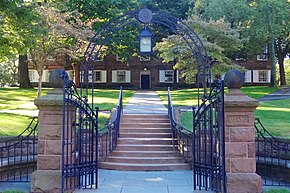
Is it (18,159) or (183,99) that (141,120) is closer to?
(18,159)

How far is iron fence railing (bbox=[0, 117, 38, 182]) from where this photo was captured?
7.56m

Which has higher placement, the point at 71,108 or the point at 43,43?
the point at 43,43

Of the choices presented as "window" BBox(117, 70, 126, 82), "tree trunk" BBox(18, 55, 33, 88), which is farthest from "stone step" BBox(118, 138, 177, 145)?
"window" BBox(117, 70, 126, 82)

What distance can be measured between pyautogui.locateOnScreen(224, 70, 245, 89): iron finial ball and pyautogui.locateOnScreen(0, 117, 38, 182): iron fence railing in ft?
13.9

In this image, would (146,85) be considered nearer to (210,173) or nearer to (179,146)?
(179,146)

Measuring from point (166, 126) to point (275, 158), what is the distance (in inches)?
159

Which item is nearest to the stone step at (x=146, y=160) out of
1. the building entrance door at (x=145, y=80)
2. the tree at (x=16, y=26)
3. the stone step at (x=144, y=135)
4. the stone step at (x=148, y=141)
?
the stone step at (x=148, y=141)

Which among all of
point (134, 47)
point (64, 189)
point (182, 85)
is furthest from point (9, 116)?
point (182, 85)

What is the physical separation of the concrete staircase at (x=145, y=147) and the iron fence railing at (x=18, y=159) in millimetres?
1761

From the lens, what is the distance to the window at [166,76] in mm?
39281

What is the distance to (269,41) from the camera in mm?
28969

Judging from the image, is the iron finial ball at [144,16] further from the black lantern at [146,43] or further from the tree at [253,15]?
the tree at [253,15]

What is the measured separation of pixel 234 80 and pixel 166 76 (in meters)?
33.6

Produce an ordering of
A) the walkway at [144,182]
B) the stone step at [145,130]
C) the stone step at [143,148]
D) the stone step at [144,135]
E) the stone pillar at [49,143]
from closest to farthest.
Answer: the stone pillar at [49,143] → the walkway at [144,182] → the stone step at [143,148] → the stone step at [144,135] → the stone step at [145,130]
